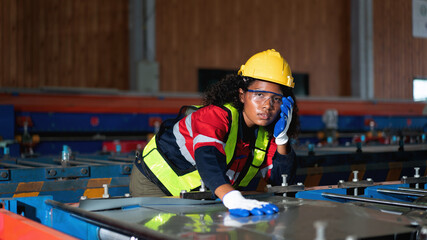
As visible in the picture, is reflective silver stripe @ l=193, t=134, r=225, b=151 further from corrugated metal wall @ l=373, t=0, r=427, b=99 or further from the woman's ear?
corrugated metal wall @ l=373, t=0, r=427, b=99

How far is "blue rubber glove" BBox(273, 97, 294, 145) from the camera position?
7.46 ft

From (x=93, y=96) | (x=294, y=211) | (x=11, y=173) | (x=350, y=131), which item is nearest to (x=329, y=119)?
(x=350, y=131)

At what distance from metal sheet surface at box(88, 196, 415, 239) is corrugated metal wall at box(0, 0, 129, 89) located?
23.8 ft

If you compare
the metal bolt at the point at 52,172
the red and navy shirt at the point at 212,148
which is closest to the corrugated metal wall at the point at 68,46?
the metal bolt at the point at 52,172

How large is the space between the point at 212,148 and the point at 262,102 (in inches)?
15.3

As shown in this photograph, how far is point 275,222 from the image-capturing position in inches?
59.8

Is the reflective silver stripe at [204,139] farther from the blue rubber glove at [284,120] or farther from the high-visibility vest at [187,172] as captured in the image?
the blue rubber glove at [284,120]

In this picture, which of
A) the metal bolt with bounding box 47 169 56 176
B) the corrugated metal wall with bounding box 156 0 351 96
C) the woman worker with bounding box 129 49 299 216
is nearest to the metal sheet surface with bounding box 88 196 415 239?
the woman worker with bounding box 129 49 299 216

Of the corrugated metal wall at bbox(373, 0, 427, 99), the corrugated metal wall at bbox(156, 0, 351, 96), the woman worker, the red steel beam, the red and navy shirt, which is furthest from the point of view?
the corrugated metal wall at bbox(373, 0, 427, 99)

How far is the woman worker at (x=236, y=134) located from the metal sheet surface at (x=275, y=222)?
32 centimetres

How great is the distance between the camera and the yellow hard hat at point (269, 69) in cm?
227

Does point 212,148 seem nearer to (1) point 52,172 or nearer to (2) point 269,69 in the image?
(2) point 269,69

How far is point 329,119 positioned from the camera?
29.2 ft

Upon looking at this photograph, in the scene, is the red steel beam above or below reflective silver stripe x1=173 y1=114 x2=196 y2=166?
below
